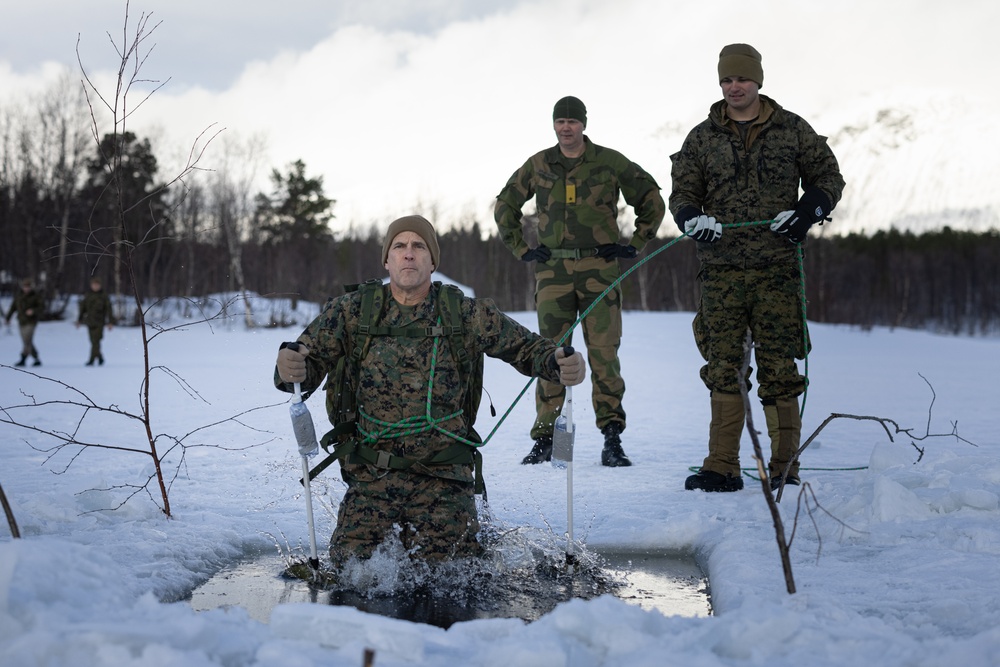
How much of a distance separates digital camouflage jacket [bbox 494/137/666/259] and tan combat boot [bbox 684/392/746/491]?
1.64 meters

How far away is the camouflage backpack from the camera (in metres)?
3.46

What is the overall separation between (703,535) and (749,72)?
2.39 meters

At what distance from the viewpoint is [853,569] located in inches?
120

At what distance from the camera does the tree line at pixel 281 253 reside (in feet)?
112

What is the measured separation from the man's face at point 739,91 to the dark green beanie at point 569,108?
1399mm

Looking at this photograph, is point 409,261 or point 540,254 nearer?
point 409,261

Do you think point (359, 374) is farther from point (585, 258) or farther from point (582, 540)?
point (585, 258)

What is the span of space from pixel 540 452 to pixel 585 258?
4.48ft

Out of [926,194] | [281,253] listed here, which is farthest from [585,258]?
[926,194]

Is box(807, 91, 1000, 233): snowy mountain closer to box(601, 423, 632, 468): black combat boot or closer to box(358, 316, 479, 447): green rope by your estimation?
box(601, 423, 632, 468): black combat boot

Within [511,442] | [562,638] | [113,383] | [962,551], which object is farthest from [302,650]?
[113,383]

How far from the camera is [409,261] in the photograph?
137 inches

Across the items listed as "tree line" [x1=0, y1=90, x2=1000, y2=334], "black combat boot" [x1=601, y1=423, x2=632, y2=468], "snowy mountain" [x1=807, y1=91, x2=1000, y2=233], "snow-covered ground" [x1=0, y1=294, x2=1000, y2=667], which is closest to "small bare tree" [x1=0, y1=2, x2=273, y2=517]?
"snow-covered ground" [x1=0, y1=294, x2=1000, y2=667]

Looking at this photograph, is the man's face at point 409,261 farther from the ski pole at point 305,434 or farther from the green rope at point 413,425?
the ski pole at point 305,434
